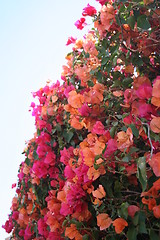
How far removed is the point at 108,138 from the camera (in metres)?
1.25

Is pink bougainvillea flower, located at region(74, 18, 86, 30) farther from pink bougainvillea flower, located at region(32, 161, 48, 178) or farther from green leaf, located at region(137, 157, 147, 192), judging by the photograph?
green leaf, located at region(137, 157, 147, 192)

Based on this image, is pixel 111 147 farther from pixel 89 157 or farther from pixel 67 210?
pixel 67 210

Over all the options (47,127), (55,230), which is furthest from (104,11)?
(55,230)

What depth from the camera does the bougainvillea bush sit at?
3.46ft

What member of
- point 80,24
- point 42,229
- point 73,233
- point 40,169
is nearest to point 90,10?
point 80,24

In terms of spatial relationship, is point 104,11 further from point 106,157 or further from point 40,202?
point 40,202

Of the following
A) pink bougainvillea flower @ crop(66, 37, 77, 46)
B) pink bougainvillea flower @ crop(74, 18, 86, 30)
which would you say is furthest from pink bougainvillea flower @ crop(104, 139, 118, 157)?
pink bougainvillea flower @ crop(66, 37, 77, 46)

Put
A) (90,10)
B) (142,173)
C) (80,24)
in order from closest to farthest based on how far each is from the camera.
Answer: (142,173)
(90,10)
(80,24)

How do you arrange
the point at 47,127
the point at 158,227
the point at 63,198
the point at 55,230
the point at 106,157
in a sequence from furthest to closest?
1. the point at 47,127
2. the point at 55,230
3. the point at 63,198
4. the point at 106,157
5. the point at 158,227

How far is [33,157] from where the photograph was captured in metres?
2.10

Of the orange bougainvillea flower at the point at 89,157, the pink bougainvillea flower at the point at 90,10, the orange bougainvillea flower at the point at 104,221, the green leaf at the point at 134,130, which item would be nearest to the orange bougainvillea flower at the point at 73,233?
the orange bougainvillea flower at the point at 104,221

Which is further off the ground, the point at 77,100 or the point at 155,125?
the point at 77,100

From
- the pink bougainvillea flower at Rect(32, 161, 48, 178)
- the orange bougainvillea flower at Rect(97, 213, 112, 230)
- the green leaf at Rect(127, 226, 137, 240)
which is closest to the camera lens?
the green leaf at Rect(127, 226, 137, 240)

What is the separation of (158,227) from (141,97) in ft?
1.57
